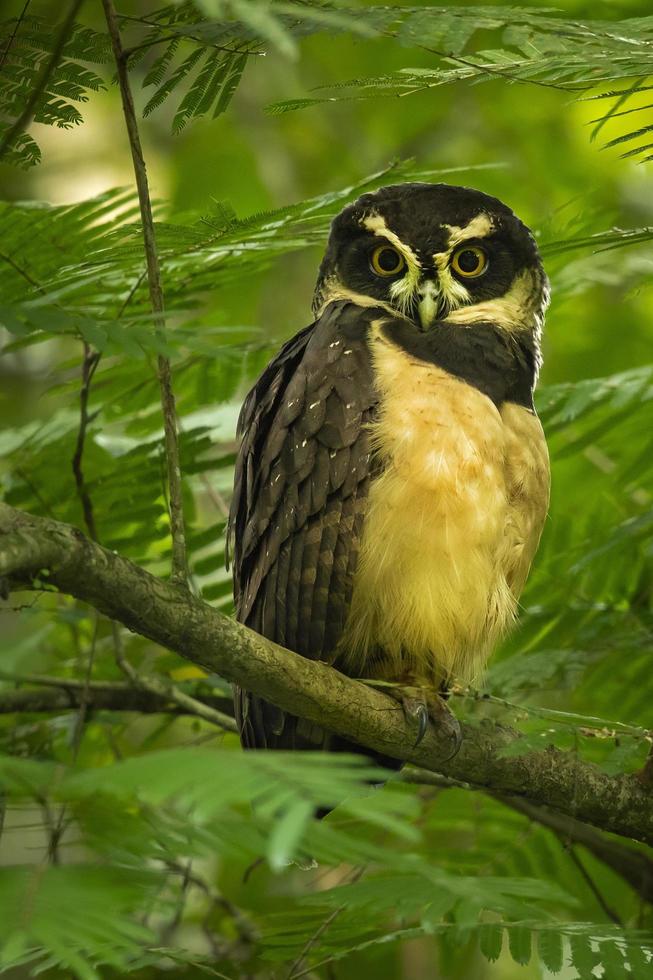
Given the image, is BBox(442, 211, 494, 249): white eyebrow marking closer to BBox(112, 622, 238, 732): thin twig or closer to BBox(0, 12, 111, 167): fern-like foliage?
BBox(0, 12, 111, 167): fern-like foliage

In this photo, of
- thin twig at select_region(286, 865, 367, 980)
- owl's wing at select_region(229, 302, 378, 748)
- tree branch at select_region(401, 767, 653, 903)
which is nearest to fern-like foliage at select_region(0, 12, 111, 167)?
owl's wing at select_region(229, 302, 378, 748)

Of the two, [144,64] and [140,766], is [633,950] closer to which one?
[140,766]

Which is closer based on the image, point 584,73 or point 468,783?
point 584,73

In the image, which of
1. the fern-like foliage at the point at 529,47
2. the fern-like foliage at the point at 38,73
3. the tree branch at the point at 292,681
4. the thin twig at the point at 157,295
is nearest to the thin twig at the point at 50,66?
the thin twig at the point at 157,295

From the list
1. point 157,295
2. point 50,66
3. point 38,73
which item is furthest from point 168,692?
point 50,66

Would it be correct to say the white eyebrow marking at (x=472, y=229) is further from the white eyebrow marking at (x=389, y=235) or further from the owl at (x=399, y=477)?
the white eyebrow marking at (x=389, y=235)

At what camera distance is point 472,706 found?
154 inches

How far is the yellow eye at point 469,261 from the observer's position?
3.79m

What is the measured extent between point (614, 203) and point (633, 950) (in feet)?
15.8

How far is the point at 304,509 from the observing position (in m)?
3.31

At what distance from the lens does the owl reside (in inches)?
130

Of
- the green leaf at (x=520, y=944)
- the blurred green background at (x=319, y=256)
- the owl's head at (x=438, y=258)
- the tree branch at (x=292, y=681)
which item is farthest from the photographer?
the blurred green background at (x=319, y=256)

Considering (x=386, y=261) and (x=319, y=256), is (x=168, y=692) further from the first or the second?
(x=319, y=256)

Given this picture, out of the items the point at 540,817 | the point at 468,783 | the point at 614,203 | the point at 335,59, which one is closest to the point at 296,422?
the point at 468,783
